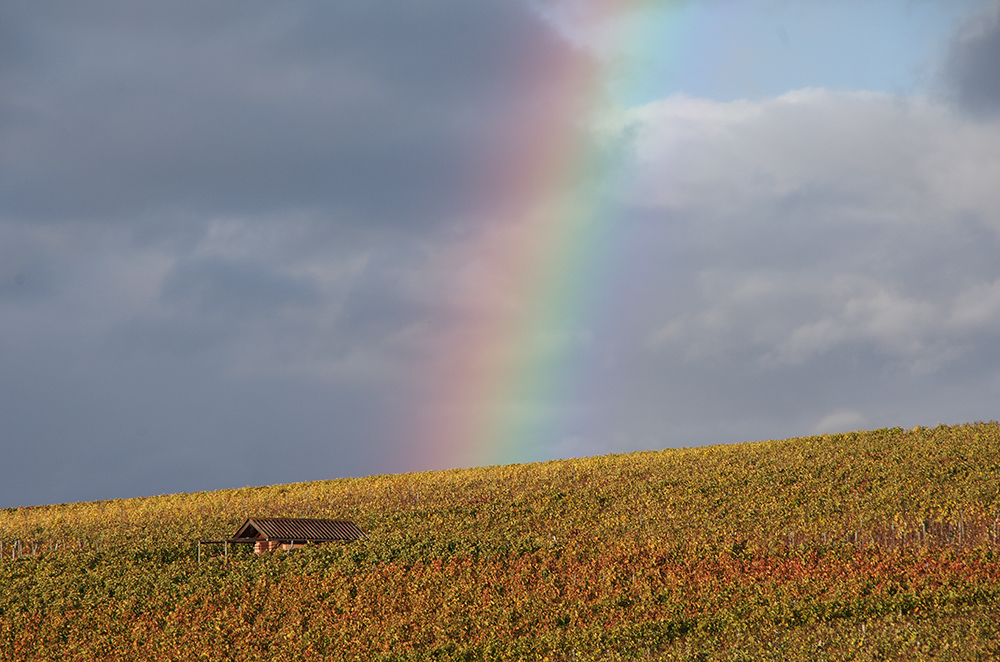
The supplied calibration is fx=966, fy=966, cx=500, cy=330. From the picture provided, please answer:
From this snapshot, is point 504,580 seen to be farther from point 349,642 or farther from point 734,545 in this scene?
point 734,545

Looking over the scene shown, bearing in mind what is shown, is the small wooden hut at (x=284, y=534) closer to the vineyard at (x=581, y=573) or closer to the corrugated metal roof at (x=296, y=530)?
Result: the corrugated metal roof at (x=296, y=530)

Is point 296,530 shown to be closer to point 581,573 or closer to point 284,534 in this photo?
point 284,534

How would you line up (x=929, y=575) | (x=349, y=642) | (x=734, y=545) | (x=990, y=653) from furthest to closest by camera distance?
(x=734, y=545) → (x=929, y=575) → (x=349, y=642) → (x=990, y=653)

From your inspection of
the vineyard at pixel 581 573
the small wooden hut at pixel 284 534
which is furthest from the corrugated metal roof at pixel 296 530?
the vineyard at pixel 581 573

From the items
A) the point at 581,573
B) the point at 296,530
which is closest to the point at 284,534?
the point at 296,530

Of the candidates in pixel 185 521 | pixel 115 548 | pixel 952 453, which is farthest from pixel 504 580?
pixel 952 453

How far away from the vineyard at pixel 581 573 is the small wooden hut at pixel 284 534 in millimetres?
1156

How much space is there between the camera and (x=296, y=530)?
56406 mm

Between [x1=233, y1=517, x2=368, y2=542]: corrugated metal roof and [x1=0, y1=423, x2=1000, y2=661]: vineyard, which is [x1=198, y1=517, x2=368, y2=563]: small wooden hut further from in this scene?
[x1=0, y1=423, x2=1000, y2=661]: vineyard

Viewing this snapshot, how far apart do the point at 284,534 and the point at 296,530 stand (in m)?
1.08

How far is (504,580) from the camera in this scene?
47406mm

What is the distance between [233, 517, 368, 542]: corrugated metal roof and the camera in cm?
5525

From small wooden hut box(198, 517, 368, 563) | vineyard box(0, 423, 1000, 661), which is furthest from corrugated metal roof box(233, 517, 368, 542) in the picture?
vineyard box(0, 423, 1000, 661)

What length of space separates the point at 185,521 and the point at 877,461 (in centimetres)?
5161
